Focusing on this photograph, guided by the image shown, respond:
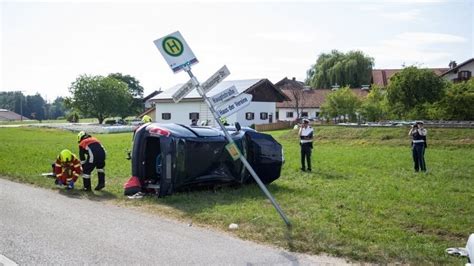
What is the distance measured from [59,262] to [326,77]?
2539 inches

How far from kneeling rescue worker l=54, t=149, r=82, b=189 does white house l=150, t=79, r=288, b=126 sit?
37425 mm

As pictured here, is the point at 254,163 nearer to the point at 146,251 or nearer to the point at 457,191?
the point at 457,191

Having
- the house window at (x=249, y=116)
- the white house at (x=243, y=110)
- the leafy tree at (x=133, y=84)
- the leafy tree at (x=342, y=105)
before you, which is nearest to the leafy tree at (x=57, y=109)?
the leafy tree at (x=133, y=84)

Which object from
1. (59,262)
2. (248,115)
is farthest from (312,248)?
(248,115)

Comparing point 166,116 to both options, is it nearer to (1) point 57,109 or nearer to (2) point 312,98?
(2) point 312,98

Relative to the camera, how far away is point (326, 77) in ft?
222

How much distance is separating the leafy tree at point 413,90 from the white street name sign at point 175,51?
32.6m

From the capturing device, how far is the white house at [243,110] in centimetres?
5081

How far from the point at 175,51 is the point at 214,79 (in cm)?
79

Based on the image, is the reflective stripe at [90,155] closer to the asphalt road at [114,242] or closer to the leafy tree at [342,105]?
the asphalt road at [114,242]

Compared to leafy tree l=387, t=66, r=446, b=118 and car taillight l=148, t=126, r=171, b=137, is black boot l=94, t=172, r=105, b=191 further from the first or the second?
leafy tree l=387, t=66, r=446, b=118

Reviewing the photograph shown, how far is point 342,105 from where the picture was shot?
45.8 m

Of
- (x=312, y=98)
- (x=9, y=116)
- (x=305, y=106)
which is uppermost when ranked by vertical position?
(x=312, y=98)

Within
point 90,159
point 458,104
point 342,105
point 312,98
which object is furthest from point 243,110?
point 90,159
